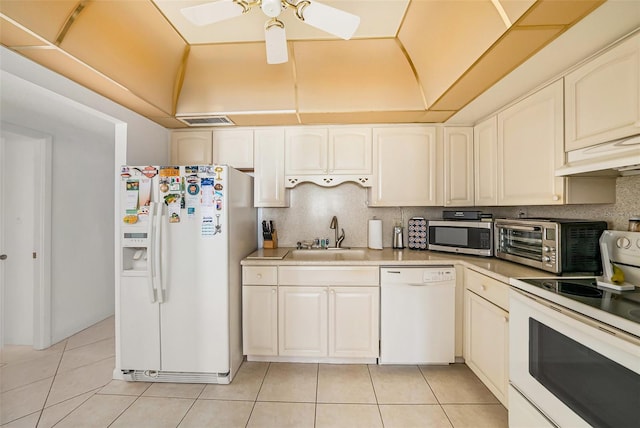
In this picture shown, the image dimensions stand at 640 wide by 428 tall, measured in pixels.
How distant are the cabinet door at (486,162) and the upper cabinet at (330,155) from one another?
1.02 m

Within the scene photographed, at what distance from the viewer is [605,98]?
127 cm

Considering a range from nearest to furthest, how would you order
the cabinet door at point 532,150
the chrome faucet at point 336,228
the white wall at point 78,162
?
the cabinet door at point 532,150, the white wall at point 78,162, the chrome faucet at point 336,228

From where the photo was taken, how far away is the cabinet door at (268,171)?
2.53 m

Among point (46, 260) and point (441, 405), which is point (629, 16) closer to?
point (441, 405)

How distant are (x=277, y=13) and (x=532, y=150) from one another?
1.86m

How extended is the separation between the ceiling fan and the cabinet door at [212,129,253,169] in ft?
4.33

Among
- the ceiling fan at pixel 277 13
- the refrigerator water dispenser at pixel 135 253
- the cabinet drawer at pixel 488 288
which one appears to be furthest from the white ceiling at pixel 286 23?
the cabinet drawer at pixel 488 288

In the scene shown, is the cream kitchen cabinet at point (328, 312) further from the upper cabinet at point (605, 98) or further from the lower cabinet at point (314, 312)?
the upper cabinet at point (605, 98)

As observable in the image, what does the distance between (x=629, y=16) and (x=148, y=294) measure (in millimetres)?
3211

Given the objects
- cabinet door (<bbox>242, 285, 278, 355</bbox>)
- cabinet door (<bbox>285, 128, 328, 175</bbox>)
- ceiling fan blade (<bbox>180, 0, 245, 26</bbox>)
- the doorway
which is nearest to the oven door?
cabinet door (<bbox>242, 285, 278, 355</bbox>)

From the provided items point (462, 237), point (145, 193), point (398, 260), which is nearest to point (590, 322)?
point (398, 260)

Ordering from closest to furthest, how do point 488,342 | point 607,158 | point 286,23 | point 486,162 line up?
point 607,158
point 488,342
point 286,23
point 486,162

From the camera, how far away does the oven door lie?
0.87 meters

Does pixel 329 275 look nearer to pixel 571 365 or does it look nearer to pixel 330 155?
pixel 330 155
